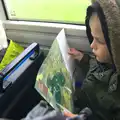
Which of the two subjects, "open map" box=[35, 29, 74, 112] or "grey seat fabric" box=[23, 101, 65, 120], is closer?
"grey seat fabric" box=[23, 101, 65, 120]

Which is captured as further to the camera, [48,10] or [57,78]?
[48,10]

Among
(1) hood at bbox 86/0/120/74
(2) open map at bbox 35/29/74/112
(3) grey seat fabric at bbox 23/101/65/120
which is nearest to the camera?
(3) grey seat fabric at bbox 23/101/65/120

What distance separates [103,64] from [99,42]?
106mm

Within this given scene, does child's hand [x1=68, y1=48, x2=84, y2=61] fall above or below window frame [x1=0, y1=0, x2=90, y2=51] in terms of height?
below

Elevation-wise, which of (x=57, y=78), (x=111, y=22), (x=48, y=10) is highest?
(x=111, y=22)

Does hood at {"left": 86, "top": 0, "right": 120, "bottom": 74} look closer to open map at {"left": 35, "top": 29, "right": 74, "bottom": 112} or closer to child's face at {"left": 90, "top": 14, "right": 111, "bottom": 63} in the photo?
child's face at {"left": 90, "top": 14, "right": 111, "bottom": 63}

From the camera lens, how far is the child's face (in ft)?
2.69

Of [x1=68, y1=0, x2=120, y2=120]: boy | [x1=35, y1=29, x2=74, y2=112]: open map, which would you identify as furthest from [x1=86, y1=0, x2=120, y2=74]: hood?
[x1=35, y1=29, x2=74, y2=112]: open map

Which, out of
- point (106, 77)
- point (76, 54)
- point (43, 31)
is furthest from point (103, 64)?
point (43, 31)

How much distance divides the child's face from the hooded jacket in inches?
1.2

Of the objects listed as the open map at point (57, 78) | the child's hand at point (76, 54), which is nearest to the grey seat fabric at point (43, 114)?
the open map at point (57, 78)

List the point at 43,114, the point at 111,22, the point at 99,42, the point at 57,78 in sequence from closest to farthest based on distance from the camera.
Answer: the point at 43,114
the point at 111,22
the point at 99,42
the point at 57,78

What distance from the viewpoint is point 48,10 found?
1156 mm

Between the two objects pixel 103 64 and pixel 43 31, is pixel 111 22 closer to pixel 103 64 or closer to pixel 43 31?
pixel 103 64
